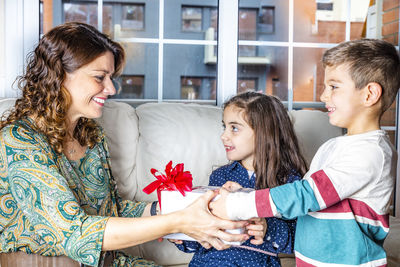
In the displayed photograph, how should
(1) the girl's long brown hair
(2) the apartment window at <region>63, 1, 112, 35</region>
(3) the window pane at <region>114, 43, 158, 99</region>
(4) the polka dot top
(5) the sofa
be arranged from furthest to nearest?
(3) the window pane at <region>114, 43, 158, 99</region> → (2) the apartment window at <region>63, 1, 112, 35</region> → (5) the sofa → (1) the girl's long brown hair → (4) the polka dot top

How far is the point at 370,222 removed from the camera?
1220 mm

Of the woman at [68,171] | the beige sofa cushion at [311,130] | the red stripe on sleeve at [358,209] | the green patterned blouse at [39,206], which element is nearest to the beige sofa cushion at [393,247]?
the beige sofa cushion at [311,130]

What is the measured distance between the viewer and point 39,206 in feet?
3.83

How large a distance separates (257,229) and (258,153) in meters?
0.37

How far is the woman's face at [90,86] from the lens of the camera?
1.35 meters

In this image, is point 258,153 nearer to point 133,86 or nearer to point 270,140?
point 270,140

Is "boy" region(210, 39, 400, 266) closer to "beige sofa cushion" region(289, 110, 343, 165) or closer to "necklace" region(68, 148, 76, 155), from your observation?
"necklace" region(68, 148, 76, 155)

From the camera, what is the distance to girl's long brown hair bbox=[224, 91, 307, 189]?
1585mm

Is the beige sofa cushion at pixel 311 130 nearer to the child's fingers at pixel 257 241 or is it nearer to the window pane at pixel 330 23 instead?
the child's fingers at pixel 257 241

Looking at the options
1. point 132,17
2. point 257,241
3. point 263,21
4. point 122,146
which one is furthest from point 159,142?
point 263,21

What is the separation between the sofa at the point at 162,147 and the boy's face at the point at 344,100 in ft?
2.40

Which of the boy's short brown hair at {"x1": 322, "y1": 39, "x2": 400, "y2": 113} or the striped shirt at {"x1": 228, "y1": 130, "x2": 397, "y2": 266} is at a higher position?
the boy's short brown hair at {"x1": 322, "y1": 39, "x2": 400, "y2": 113}

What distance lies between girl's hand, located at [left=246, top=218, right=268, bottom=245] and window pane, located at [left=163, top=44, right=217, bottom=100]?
16.2 ft

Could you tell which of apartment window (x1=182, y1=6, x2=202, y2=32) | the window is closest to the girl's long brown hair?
the window
